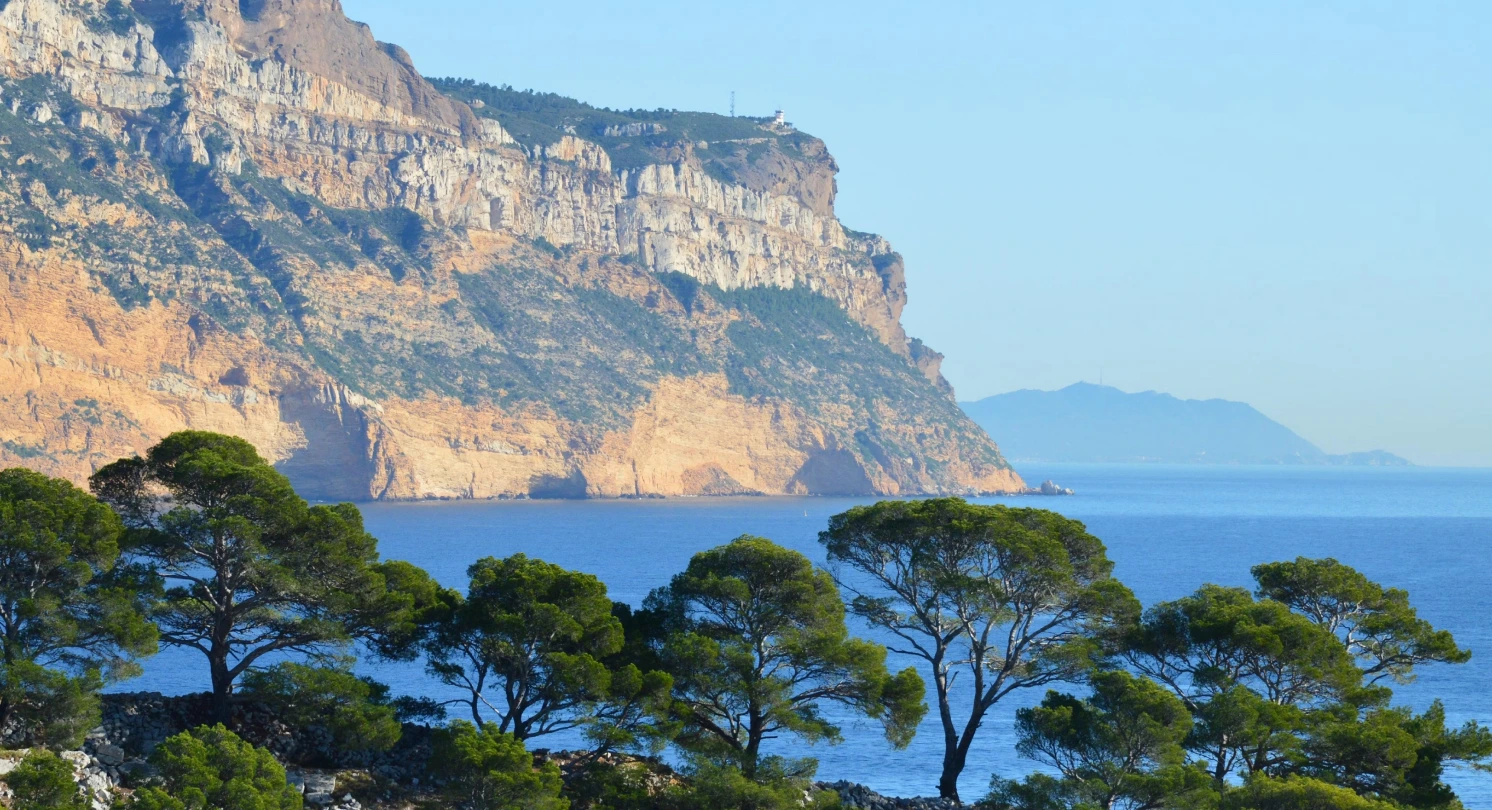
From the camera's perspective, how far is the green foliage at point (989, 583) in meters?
37.9

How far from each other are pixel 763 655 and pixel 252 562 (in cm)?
1100

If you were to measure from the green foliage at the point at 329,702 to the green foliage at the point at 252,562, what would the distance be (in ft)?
3.59

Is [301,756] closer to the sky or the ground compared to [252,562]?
closer to the ground

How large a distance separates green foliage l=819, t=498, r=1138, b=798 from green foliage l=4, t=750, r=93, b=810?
17.9 metres

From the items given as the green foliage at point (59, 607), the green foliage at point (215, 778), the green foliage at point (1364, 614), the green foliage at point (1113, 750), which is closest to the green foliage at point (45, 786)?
the green foliage at point (215, 778)

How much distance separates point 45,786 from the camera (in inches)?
1075

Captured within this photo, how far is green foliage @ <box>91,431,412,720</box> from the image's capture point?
3469 cm

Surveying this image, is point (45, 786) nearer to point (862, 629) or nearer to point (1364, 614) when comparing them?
point (1364, 614)

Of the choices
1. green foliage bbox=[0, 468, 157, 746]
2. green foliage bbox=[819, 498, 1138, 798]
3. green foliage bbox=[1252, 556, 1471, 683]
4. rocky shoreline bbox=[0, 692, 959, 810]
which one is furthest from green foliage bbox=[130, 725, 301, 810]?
green foliage bbox=[1252, 556, 1471, 683]

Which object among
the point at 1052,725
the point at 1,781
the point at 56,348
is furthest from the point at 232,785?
the point at 56,348

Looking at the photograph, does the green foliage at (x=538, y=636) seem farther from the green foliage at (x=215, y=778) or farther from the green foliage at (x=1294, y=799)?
the green foliage at (x=1294, y=799)

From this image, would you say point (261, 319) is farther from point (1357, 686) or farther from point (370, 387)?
point (1357, 686)

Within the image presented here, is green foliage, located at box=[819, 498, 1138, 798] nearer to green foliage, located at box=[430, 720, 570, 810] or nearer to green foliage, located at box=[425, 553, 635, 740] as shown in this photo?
green foliage, located at box=[425, 553, 635, 740]

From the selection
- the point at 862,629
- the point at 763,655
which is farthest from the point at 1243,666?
the point at 862,629
